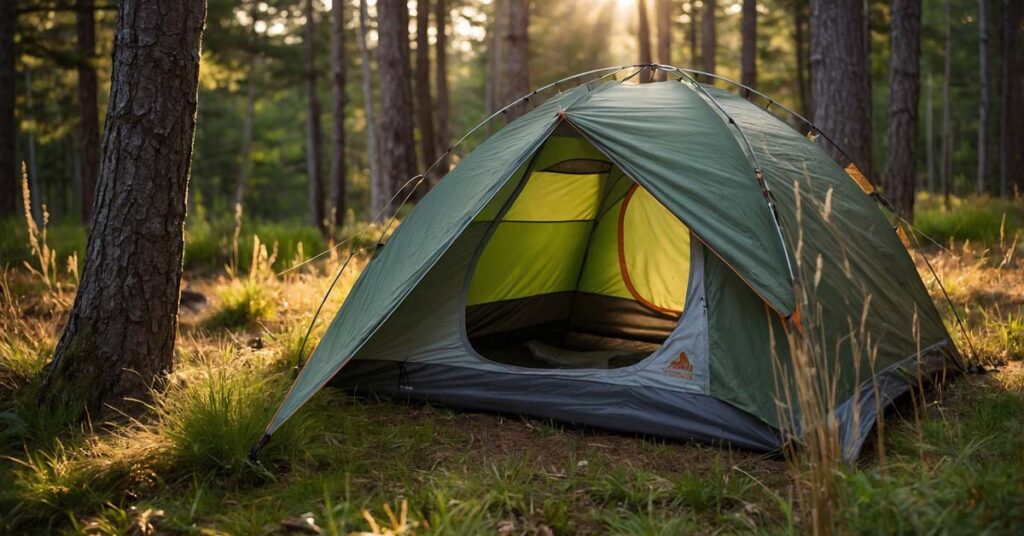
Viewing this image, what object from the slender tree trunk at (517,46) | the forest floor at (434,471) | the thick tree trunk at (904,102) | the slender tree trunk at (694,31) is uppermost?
the slender tree trunk at (694,31)

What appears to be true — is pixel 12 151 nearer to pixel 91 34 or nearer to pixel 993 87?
pixel 91 34

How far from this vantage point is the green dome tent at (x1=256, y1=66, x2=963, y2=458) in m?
3.80

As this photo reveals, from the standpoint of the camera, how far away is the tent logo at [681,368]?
397 centimetres

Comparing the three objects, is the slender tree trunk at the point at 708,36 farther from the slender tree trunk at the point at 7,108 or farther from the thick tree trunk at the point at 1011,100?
the slender tree trunk at the point at 7,108

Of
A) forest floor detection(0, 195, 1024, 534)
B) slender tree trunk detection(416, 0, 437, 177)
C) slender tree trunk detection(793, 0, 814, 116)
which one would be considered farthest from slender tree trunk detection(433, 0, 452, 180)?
forest floor detection(0, 195, 1024, 534)

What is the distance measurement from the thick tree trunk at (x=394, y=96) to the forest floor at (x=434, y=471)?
5788 mm

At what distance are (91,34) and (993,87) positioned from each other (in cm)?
2908

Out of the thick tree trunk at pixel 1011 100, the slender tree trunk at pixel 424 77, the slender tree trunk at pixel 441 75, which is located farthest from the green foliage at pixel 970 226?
the slender tree trunk at pixel 441 75

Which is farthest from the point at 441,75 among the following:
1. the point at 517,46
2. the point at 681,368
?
the point at 681,368

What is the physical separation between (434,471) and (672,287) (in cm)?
253

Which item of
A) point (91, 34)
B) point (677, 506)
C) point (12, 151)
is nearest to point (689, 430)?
point (677, 506)

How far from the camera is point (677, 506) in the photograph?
3121 mm

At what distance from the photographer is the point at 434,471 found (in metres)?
3.49

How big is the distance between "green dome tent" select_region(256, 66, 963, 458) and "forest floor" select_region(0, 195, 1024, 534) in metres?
0.18
